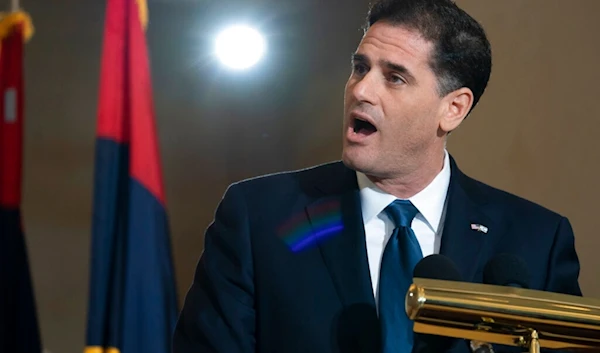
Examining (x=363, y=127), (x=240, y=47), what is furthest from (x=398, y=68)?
(x=240, y=47)

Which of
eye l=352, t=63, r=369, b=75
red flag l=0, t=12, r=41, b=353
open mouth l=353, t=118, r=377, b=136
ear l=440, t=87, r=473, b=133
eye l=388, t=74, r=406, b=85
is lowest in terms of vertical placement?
red flag l=0, t=12, r=41, b=353

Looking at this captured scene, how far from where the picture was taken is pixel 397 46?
1365mm

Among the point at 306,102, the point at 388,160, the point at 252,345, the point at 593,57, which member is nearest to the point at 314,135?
the point at 306,102

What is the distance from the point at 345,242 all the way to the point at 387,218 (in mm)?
113

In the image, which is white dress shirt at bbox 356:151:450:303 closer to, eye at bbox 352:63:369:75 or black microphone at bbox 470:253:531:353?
eye at bbox 352:63:369:75

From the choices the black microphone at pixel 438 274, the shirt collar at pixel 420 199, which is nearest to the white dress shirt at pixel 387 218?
the shirt collar at pixel 420 199

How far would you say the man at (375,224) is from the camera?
1218 mm

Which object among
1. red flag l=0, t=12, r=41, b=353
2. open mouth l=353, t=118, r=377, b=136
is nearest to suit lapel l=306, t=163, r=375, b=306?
open mouth l=353, t=118, r=377, b=136

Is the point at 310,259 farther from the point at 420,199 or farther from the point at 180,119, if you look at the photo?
the point at 180,119

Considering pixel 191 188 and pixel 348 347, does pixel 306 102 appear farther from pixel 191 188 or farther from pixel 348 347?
pixel 348 347

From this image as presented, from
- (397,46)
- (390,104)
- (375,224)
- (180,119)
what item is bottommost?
(375,224)

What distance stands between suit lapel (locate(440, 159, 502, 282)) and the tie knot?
64 mm

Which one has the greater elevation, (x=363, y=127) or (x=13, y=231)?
(x=363, y=127)

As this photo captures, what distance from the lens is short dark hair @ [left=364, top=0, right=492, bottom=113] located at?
1392 millimetres
